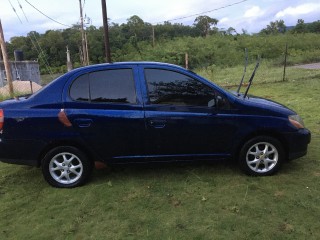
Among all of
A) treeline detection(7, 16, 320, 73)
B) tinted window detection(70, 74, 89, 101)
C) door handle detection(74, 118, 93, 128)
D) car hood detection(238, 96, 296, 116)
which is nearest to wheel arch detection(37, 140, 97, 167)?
door handle detection(74, 118, 93, 128)

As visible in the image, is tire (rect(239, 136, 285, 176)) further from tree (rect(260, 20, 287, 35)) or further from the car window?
tree (rect(260, 20, 287, 35))

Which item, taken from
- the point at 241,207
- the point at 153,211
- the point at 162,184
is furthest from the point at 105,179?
the point at 241,207

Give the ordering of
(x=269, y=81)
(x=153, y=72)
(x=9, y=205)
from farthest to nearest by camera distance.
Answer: (x=269, y=81)
(x=153, y=72)
(x=9, y=205)

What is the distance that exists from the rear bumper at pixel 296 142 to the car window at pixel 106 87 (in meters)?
2.11

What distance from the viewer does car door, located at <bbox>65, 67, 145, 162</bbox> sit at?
14.0ft

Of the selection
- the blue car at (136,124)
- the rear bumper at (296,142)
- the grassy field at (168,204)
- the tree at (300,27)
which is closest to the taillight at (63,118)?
the blue car at (136,124)

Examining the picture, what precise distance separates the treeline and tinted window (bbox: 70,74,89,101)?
30856 mm

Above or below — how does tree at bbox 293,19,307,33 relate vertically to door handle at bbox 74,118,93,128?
above

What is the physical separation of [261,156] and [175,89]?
1.44 meters

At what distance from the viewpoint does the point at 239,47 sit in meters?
51.2

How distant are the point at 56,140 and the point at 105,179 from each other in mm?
895

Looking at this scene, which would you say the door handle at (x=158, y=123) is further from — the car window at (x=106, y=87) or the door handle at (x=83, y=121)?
the door handle at (x=83, y=121)

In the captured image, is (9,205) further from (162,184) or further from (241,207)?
(241,207)

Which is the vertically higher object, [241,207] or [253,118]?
[253,118]
